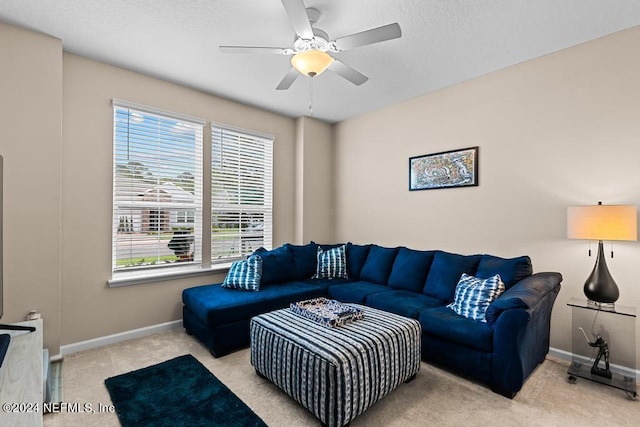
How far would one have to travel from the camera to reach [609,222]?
2268mm

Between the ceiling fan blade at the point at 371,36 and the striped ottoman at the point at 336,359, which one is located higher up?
the ceiling fan blade at the point at 371,36

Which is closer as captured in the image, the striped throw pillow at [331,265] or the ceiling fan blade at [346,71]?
the ceiling fan blade at [346,71]

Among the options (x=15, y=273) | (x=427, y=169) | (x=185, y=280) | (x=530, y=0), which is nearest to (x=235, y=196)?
(x=185, y=280)

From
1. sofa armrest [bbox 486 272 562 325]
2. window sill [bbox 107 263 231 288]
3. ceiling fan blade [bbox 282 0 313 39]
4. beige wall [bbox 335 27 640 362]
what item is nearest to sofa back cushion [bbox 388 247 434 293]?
beige wall [bbox 335 27 640 362]

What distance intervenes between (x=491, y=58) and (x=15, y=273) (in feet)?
14.7

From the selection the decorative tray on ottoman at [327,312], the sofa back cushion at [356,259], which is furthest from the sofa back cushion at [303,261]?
the decorative tray on ottoman at [327,312]

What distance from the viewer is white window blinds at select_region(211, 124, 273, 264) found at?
3910 mm

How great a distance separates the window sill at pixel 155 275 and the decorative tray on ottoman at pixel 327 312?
1619 millimetres

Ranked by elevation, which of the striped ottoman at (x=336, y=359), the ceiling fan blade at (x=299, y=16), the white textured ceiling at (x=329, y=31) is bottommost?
the striped ottoman at (x=336, y=359)

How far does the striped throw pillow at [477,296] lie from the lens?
253cm

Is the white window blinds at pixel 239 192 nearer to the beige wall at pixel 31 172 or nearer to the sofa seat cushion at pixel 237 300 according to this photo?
the sofa seat cushion at pixel 237 300

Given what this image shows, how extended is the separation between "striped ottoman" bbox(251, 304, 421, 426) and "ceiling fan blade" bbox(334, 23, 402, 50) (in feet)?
6.40

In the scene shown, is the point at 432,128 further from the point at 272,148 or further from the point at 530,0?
the point at 272,148

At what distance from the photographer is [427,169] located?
3.80m
